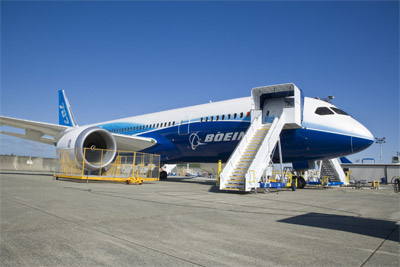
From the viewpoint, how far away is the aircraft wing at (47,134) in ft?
48.6

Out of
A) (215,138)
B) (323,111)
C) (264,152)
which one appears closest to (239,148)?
(264,152)

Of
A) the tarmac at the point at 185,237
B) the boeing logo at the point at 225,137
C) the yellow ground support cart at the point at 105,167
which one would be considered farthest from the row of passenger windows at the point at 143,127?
the tarmac at the point at 185,237

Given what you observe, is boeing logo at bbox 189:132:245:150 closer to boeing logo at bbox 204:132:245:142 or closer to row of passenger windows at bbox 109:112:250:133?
boeing logo at bbox 204:132:245:142

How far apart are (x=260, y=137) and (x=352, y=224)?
7.35m

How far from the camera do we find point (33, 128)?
51.3 feet

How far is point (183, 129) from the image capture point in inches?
614

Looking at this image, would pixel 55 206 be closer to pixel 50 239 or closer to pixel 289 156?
pixel 50 239

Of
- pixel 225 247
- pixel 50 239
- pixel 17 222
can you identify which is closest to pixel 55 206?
pixel 17 222

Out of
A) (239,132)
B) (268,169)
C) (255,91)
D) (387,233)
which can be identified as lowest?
(387,233)

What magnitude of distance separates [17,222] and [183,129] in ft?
38.5

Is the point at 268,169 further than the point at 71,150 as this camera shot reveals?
No

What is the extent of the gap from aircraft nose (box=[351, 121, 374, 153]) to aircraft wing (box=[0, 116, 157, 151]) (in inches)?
399

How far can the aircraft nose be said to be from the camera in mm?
11316

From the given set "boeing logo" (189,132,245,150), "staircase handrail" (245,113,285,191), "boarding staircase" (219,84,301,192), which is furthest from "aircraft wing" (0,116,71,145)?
"staircase handrail" (245,113,285,191)
